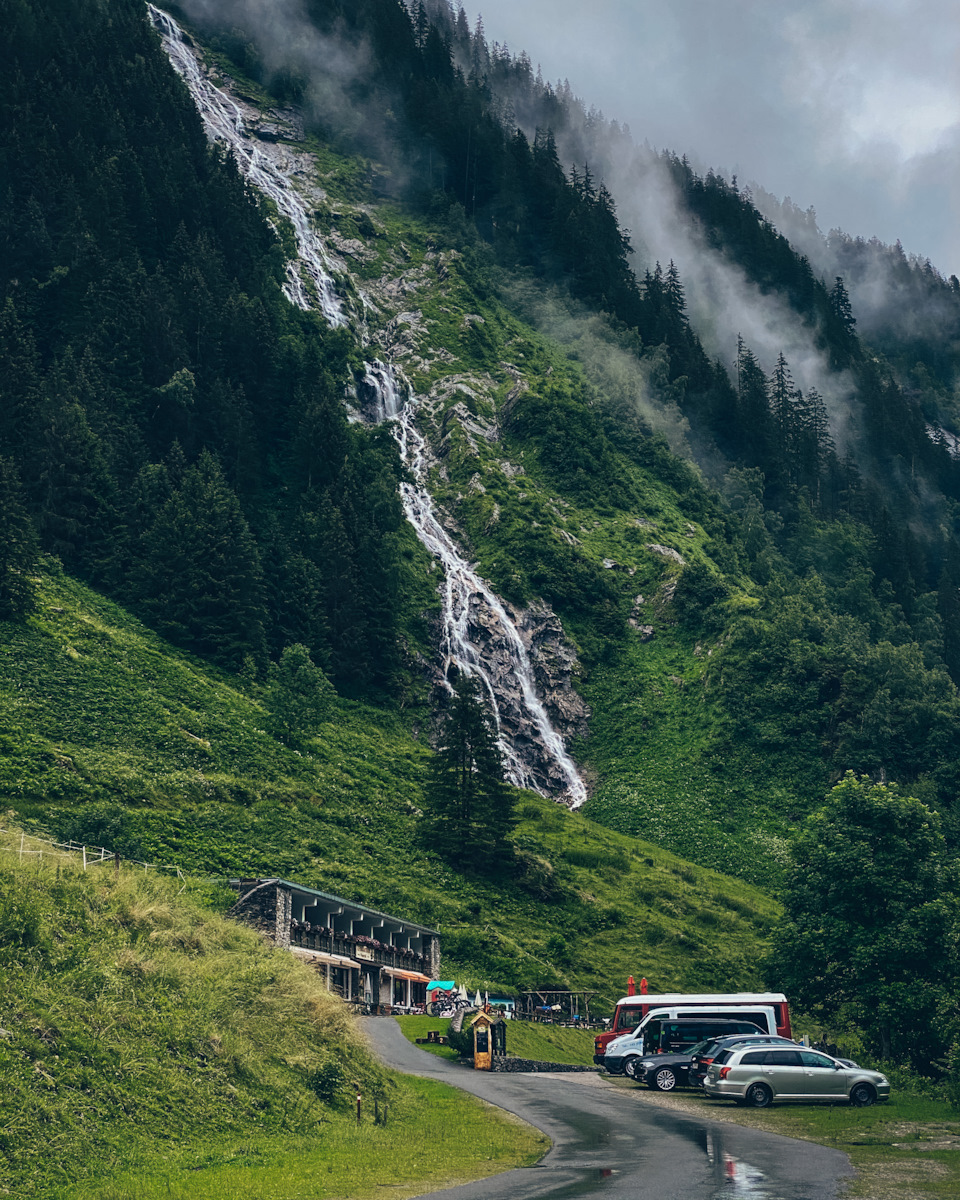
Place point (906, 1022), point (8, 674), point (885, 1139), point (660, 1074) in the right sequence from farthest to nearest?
point (8, 674) < point (906, 1022) < point (660, 1074) < point (885, 1139)

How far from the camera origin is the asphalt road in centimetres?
1717

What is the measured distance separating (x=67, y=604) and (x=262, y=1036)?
167ft

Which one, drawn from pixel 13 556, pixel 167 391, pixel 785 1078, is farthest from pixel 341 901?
pixel 167 391

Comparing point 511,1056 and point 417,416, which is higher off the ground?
point 417,416

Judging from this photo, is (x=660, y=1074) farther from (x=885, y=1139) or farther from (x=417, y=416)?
(x=417, y=416)

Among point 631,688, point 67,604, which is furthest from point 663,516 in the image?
point 67,604

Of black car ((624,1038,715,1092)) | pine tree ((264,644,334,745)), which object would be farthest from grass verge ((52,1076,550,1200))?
pine tree ((264,644,334,745))

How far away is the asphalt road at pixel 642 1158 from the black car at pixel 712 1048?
88.8 inches

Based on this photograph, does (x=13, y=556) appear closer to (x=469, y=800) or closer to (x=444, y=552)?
(x=469, y=800)

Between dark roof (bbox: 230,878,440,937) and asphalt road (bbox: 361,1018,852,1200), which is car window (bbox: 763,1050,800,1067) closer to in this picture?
asphalt road (bbox: 361,1018,852,1200)

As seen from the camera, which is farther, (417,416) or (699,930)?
(417,416)

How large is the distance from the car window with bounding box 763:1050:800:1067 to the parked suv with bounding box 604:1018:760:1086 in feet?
22.9

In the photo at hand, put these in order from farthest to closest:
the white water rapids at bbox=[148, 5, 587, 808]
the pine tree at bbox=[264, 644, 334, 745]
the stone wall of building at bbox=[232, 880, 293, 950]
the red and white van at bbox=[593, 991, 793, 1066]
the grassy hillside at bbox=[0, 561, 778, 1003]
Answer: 1. the white water rapids at bbox=[148, 5, 587, 808]
2. the pine tree at bbox=[264, 644, 334, 745]
3. the grassy hillside at bbox=[0, 561, 778, 1003]
4. the stone wall of building at bbox=[232, 880, 293, 950]
5. the red and white van at bbox=[593, 991, 793, 1066]

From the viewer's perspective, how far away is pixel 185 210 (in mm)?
102562
